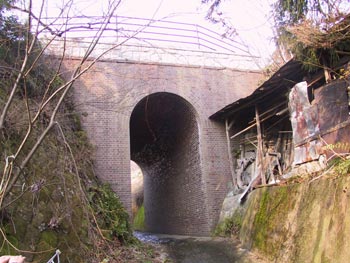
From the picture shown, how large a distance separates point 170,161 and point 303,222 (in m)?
10.4

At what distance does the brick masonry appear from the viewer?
40.2 feet

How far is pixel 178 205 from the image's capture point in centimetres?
1555

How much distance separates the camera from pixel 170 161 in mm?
16844

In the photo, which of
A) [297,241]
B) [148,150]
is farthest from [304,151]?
[148,150]

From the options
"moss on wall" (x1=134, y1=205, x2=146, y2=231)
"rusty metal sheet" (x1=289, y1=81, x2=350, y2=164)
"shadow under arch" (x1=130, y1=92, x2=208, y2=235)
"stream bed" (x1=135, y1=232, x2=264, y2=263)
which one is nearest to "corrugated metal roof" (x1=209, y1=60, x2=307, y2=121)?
"rusty metal sheet" (x1=289, y1=81, x2=350, y2=164)

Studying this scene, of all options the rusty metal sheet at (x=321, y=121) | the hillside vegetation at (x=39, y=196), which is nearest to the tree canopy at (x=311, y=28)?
the rusty metal sheet at (x=321, y=121)

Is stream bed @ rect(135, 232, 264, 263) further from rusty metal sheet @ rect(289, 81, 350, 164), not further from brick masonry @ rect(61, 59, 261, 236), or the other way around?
rusty metal sheet @ rect(289, 81, 350, 164)

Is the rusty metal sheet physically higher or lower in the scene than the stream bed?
higher

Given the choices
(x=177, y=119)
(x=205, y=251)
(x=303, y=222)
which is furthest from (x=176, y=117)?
(x=303, y=222)

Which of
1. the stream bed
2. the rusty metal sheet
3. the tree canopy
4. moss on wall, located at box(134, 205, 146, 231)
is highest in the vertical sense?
the tree canopy

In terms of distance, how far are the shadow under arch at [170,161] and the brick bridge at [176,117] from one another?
0.13ft

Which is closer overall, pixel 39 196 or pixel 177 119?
pixel 39 196

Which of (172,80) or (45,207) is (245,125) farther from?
(45,207)

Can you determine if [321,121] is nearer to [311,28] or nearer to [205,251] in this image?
[311,28]
